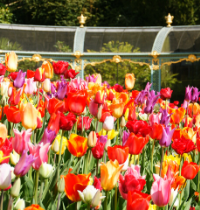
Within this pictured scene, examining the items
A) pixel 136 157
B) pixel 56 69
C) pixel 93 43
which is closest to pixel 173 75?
pixel 93 43

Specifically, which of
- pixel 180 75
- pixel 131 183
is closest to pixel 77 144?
pixel 131 183

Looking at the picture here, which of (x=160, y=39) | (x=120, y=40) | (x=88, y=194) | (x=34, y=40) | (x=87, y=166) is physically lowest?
(x=87, y=166)

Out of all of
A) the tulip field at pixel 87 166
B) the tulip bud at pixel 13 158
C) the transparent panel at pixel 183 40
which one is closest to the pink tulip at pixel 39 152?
the tulip field at pixel 87 166

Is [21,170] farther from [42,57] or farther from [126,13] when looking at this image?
[126,13]

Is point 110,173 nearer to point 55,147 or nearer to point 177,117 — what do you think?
point 55,147

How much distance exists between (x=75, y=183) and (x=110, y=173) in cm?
10

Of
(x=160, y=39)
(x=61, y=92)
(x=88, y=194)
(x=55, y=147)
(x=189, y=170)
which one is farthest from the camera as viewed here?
(x=160, y=39)

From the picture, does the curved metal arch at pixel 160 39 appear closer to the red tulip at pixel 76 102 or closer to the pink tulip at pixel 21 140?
the red tulip at pixel 76 102

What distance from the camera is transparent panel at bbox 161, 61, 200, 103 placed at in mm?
10375

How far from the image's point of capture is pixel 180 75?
10.4m

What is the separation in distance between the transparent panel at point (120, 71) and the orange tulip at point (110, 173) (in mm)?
9425

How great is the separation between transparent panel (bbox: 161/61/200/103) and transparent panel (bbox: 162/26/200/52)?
493 millimetres

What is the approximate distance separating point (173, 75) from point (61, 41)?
377 centimetres

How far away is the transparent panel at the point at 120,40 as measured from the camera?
10562 mm
